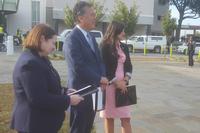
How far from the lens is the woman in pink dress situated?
5.32m

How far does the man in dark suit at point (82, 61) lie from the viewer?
4375mm

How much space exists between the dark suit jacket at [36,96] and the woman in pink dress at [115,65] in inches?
72.2

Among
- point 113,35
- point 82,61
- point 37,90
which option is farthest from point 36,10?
point 37,90

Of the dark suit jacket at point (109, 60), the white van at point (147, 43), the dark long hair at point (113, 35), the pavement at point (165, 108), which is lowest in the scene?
the pavement at point (165, 108)

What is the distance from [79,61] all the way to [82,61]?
0.03 metres

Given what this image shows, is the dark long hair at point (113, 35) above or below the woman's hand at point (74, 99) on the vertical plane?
above

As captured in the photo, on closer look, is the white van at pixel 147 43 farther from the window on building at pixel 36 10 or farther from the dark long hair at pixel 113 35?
the dark long hair at pixel 113 35

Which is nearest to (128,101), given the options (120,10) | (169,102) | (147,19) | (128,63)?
(128,63)

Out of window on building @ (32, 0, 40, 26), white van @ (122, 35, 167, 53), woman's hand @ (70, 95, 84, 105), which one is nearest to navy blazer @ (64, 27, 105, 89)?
woman's hand @ (70, 95, 84, 105)

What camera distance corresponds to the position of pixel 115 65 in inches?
211

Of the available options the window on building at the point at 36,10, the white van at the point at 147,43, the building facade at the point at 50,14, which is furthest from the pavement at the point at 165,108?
the window on building at the point at 36,10

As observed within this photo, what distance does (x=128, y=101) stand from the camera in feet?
17.9

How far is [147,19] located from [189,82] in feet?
135

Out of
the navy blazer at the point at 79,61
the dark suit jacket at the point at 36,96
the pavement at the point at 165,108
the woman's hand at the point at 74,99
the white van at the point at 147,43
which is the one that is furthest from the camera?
the white van at the point at 147,43
